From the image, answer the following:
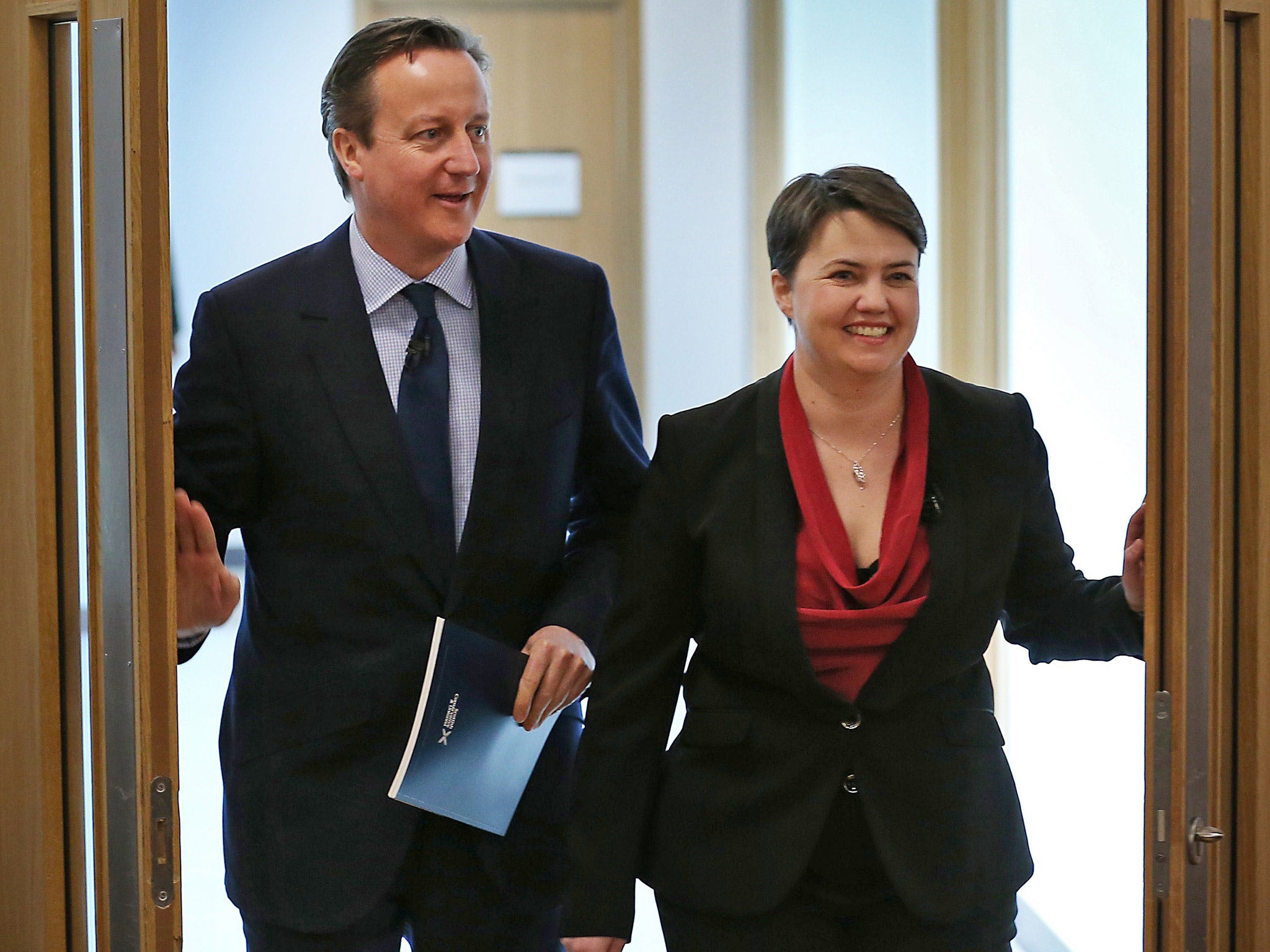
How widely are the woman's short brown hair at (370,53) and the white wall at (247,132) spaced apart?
260cm

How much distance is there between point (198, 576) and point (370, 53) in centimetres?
68

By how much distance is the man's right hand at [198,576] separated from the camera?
4.89 feet

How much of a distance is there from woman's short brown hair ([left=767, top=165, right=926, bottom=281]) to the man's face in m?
0.40

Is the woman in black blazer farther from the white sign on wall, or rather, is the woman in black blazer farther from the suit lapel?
the white sign on wall

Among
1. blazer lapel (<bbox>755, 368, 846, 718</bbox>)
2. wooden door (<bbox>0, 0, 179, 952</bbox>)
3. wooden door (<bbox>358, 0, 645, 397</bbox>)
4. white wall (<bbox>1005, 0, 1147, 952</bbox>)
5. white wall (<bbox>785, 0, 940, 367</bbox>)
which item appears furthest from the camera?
wooden door (<bbox>358, 0, 645, 397</bbox>)

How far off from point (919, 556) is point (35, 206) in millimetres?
1080

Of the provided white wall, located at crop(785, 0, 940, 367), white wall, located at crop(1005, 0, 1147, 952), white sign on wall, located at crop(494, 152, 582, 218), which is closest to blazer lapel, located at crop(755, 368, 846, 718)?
white wall, located at crop(1005, 0, 1147, 952)

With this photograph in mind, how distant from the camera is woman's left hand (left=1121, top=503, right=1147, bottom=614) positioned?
4.97 ft

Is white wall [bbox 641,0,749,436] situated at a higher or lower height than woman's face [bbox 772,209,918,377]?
higher


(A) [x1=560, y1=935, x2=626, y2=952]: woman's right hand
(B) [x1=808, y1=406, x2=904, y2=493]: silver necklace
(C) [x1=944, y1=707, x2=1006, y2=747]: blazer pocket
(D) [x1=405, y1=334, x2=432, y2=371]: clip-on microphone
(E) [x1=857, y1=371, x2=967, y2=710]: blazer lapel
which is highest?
(D) [x1=405, y1=334, x2=432, y2=371]: clip-on microphone

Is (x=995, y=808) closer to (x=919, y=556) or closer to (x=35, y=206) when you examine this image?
(x=919, y=556)

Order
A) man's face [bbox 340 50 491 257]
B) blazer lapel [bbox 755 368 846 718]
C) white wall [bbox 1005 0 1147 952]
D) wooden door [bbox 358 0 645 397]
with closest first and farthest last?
1. blazer lapel [bbox 755 368 846 718]
2. man's face [bbox 340 50 491 257]
3. white wall [bbox 1005 0 1147 952]
4. wooden door [bbox 358 0 645 397]

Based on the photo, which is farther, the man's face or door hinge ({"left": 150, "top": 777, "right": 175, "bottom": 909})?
the man's face

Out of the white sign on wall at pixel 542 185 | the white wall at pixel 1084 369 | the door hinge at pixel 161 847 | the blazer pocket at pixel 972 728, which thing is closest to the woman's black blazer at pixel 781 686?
the blazer pocket at pixel 972 728
